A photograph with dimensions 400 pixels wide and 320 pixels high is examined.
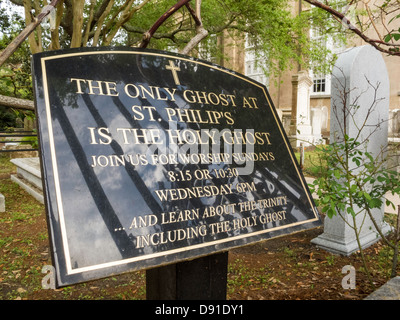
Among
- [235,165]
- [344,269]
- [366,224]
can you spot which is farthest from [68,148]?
[366,224]

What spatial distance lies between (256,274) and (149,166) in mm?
2589

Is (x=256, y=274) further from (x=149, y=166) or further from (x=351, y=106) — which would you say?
(x=149, y=166)

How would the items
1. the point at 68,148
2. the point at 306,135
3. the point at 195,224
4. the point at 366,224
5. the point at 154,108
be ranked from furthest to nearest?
the point at 306,135 < the point at 366,224 < the point at 154,108 < the point at 195,224 < the point at 68,148

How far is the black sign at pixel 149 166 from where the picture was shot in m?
1.25

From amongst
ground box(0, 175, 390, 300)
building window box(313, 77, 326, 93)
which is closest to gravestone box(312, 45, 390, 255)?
ground box(0, 175, 390, 300)

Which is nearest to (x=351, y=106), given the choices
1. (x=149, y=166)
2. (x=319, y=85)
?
(x=149, y=166)

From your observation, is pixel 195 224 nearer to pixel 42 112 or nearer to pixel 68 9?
pixel 42 112

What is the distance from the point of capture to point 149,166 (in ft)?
4.78

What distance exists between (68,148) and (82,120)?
0.47ft

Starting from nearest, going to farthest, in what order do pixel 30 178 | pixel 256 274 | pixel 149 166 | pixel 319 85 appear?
pixel 149 166
pixel 256 274
pixel 30 178
pixel 319 85

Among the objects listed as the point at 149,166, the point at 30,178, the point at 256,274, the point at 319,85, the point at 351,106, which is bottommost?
the point at 256,274

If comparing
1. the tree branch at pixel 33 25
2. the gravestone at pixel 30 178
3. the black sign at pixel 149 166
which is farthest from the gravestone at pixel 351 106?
the gravestone at pixel 30 178

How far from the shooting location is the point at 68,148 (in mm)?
1319

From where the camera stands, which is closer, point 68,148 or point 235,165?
point 68,148
